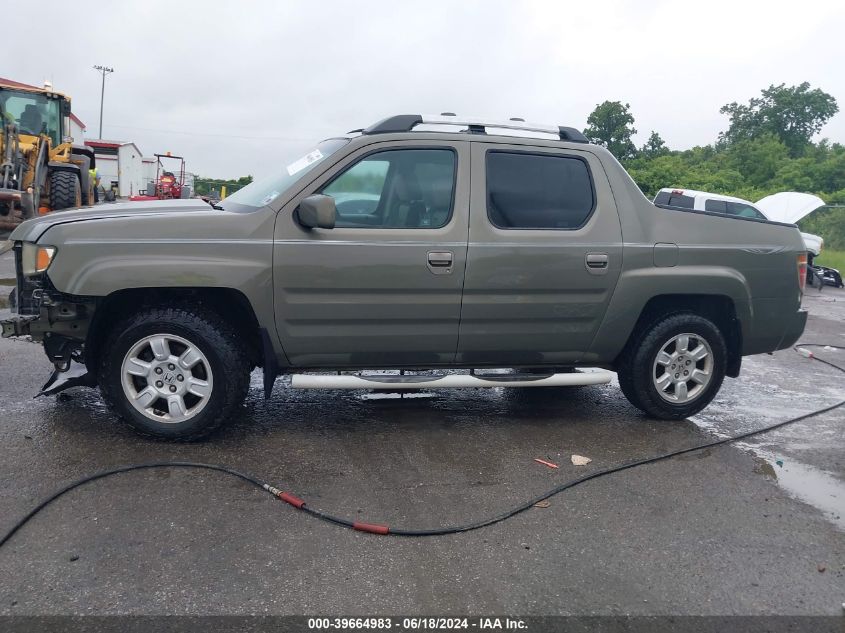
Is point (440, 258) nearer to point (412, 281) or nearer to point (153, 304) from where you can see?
point (412, 281)

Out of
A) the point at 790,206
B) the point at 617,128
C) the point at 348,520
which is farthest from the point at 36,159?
the point at 617,128

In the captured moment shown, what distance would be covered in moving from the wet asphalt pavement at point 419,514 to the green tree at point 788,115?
50.5 m

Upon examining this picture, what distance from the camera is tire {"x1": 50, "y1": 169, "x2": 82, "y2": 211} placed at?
13.9 m

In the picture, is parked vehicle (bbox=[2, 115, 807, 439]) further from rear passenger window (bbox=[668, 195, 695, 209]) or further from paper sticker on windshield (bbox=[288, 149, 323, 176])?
rear passenger window (bbox=[668, 195, 695, 209])

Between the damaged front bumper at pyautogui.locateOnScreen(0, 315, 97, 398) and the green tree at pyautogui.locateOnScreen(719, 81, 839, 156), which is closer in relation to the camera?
the damaged front bumper at pyautogui.locateOnScreen(0, 315, 97, 398)

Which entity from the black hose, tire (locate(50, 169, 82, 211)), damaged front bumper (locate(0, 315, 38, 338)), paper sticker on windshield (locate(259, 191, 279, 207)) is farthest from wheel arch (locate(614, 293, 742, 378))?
tire (locate(50, 169, 82, 211))

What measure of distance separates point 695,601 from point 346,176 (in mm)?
3002

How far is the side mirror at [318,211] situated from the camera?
4.00 meters

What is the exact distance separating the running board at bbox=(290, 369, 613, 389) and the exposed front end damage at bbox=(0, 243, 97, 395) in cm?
131

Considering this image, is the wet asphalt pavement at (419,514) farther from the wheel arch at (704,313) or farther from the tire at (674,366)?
the wheel arch at (704,313)

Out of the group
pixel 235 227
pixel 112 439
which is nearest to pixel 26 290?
pixel 112 439

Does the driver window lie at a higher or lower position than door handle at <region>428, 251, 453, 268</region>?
higher

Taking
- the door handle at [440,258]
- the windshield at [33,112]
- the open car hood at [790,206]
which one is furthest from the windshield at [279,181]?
the open car hood at [790,206]

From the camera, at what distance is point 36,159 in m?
14.0
